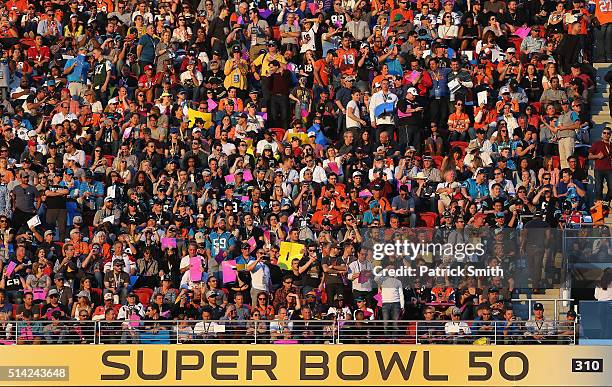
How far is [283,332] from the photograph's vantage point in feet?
82.9

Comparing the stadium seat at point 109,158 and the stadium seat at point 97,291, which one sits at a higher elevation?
the stadium seat at point 109,158

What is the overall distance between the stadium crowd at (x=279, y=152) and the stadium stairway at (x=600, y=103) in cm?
52

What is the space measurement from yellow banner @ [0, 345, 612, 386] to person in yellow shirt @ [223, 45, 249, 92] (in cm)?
630

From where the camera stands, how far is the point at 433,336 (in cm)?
2527

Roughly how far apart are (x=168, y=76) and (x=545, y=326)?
8526 millimetres

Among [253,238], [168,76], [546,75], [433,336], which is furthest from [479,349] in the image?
[168,76]

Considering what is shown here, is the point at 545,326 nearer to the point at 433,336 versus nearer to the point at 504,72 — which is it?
the point at 433,336

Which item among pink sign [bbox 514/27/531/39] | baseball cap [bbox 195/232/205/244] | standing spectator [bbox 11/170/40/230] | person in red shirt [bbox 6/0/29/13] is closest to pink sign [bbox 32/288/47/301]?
standing spectator [bbox 11/170/40/230]

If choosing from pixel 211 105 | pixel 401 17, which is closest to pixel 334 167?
pixel 211 105

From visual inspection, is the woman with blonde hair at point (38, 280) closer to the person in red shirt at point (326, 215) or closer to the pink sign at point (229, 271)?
the pink sign at point (229, 271)

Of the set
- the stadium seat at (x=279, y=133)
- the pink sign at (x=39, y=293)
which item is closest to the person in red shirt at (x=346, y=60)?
the stadium seat at (x=279, y=133)

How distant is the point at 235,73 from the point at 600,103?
5910mm

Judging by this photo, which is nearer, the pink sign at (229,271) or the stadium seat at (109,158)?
the pink sign at (229,271)

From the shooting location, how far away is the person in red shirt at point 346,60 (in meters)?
30.2
